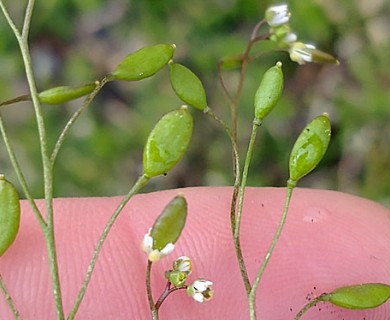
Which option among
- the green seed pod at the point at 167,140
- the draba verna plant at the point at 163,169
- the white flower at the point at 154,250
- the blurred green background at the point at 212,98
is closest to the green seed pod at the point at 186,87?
the draba verna plant at the point at 163,169

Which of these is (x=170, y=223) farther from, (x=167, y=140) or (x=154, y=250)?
(x=167, y=140)

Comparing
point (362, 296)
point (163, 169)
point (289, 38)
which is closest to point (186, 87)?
point (163, 169)

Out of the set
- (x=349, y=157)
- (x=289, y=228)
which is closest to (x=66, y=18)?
(x=349, y=157)

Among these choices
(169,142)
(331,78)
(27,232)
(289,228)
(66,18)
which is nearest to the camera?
(169,142)

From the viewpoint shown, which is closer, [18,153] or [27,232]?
[27,232]

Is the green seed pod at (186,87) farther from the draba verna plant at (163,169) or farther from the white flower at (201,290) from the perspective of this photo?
the white flower at (201,290)

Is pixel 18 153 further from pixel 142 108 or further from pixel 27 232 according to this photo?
pixel 27 232
